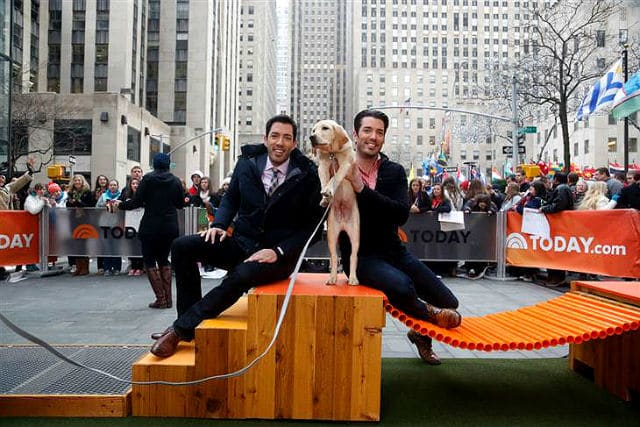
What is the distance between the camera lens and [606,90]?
41.1 ft

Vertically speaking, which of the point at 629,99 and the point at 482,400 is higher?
the point at 629,99

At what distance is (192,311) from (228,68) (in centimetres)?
7740

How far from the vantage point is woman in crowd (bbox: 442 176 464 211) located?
34.9ft

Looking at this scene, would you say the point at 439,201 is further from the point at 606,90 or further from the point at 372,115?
the point at 372,115

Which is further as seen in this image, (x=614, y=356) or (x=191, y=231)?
(x=191, y=231)

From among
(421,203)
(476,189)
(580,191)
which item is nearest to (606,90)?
(580,191)

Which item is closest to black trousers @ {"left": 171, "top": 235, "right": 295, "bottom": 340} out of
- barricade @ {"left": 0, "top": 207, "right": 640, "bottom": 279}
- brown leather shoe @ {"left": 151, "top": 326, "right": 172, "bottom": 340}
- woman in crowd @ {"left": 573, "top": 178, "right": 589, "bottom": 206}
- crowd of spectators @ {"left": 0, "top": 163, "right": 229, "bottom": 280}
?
brown leather shoe @ {"left": 151, "top": 326, "right": 172, "bottom": 340}

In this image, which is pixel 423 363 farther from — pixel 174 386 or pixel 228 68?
pixel 228 68

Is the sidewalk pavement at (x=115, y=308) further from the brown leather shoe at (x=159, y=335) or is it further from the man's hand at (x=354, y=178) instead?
the man's hand at (x=354, y=178)

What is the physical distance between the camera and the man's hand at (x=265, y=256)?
353 centimetres

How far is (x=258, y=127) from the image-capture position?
115 meters

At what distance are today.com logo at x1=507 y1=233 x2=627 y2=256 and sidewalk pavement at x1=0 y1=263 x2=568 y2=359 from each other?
75 cm

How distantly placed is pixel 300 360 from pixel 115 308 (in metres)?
4.79

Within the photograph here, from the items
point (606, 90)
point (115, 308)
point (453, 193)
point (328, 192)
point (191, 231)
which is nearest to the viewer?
point (328, 192)
